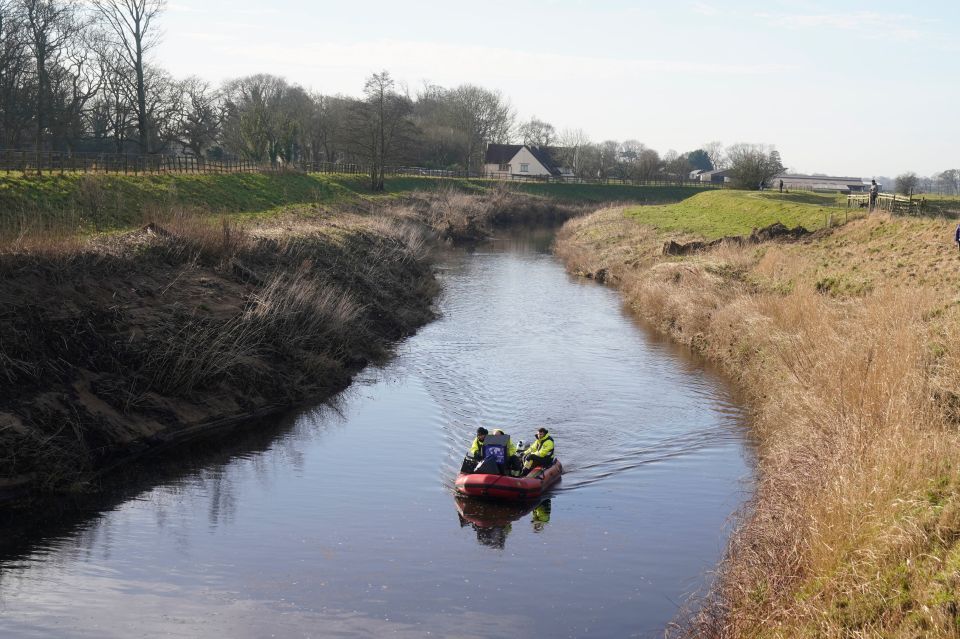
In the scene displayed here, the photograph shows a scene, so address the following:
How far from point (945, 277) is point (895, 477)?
52.1 feet

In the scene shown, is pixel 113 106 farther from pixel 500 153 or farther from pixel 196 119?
pixel 500 153

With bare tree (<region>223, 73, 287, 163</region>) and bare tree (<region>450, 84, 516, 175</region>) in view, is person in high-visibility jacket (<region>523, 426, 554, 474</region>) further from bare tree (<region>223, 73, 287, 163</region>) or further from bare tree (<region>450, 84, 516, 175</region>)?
bare tree (<region>450, 84, 516, 175</region>)

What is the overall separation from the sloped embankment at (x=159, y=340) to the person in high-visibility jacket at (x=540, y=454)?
7.41 m

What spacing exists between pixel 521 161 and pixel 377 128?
4379 centimetres

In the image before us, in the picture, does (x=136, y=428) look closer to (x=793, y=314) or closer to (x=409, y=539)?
(x=409, y=539)

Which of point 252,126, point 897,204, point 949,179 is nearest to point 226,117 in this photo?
point 252,126

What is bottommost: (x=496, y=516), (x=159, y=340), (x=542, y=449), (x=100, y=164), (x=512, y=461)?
(x=496, y=516)

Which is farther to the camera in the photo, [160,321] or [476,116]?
[476,116]

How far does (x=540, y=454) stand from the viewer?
55.3 feet

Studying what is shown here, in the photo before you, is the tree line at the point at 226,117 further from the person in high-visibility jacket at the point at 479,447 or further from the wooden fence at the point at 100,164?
the person in high-visibility jacket at the point at 479,447

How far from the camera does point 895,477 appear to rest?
34.1 feet

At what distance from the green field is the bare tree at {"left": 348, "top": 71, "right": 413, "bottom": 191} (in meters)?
21.0

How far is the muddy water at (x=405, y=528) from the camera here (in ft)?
37.6

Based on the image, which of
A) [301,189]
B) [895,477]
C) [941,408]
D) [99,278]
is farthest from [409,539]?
[301,189]
